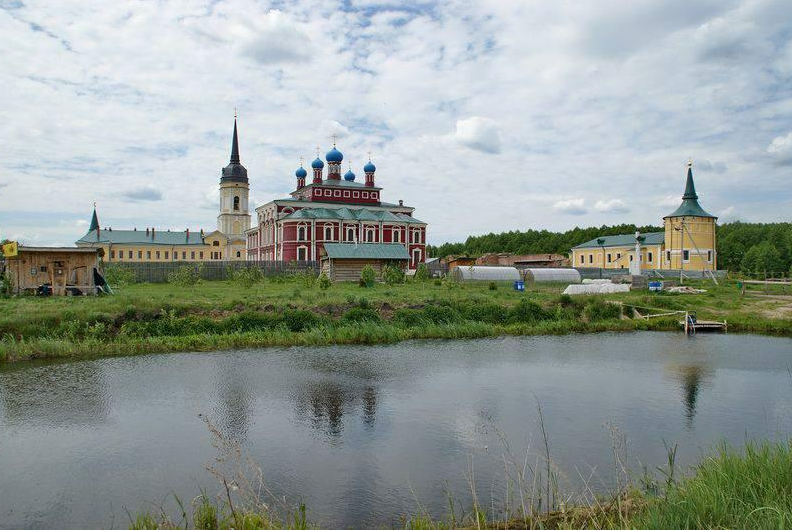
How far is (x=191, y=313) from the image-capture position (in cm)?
2488

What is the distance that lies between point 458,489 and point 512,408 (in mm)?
4929

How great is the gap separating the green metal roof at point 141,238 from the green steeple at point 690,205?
66.1 metres

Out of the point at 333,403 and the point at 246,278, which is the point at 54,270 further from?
the point at 333,403

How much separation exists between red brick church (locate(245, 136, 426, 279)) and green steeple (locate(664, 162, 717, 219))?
2665 cm

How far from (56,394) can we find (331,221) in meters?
49.7

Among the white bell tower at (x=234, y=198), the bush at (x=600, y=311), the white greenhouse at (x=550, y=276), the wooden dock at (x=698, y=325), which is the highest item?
the white bell tower at (x=234, y=198)

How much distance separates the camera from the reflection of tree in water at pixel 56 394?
42.7ft

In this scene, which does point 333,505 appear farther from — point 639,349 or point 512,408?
point 639,349

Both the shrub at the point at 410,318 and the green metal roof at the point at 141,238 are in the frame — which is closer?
the shrub at the point at 410,318

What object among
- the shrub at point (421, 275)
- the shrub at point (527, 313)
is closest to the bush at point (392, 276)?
the shrub at point (421, 275)

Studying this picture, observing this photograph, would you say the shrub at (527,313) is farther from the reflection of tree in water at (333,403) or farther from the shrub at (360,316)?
the reflection of tree in water at (333,403)

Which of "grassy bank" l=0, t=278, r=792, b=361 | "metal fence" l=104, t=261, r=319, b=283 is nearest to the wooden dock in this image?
"grassy bank" l=0, t=278, r=792, b=361

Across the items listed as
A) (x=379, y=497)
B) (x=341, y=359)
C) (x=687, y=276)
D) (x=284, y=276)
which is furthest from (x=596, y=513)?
(x=687, y=276)

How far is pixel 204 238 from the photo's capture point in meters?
90.9
